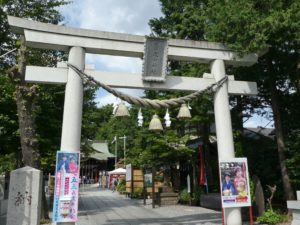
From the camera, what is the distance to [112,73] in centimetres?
992

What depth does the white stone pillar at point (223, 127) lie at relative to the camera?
10.0 metres

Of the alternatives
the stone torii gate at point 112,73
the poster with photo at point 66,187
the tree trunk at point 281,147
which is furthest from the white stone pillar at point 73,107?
the tree trunk at point 281,147

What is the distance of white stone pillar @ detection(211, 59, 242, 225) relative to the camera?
10023 millimetres

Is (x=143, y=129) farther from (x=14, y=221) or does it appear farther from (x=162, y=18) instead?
(x=14, y=221)

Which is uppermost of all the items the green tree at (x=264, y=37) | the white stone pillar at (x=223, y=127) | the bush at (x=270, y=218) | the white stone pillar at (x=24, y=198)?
the green tree at (x=264, y=37)

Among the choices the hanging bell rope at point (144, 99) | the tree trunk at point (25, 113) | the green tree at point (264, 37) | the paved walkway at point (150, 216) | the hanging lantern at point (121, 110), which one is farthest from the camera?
the paved walkway at point (150, 216)

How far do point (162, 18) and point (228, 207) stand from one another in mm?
12757

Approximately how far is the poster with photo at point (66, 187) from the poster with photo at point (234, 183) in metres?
3.97

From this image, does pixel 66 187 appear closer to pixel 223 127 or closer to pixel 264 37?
pixel 223 127

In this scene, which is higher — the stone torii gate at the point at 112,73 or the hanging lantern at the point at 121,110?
the stone torii gate at the point at 112,73

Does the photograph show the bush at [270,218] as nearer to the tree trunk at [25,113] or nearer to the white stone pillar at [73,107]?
the white stone pillar at [73,107]

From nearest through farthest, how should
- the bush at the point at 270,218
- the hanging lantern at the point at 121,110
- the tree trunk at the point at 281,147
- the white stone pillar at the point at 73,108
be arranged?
the white stone pillar at the point at 73,108
the hanging lantern at the point at 121,110
the bush at the point at 270,218
the tree trunk at the point at 281,147

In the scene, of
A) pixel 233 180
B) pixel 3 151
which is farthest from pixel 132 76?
pixel 3 151

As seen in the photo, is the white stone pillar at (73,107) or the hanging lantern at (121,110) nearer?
the white stone pillar at (73,107)
